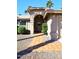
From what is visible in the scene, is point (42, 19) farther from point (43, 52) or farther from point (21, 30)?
point (43, 52)

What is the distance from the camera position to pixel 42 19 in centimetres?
3738

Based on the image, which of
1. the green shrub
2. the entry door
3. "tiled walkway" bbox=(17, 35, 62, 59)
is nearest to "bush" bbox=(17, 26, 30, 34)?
the green shrub

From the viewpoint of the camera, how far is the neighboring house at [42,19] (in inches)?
806

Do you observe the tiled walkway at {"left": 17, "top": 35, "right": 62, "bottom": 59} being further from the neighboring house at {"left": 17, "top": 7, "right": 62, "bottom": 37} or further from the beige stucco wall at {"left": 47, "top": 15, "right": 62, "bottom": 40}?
the neighboring house at {"left": 17, "top": 7, "right": 62, "bottom": 37}

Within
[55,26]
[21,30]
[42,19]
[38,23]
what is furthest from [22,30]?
[55,26]

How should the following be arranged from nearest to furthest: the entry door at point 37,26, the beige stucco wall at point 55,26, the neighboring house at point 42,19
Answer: the beige stucco wall at point 55,26, the neighboring house at point 42,19, the entry door at point 37,26

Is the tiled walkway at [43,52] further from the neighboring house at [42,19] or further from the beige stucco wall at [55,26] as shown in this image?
the neighboring house at [42,19]

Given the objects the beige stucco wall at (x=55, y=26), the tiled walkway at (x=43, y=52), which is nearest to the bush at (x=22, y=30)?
the beige stucco wall at (x=55, y=26)
